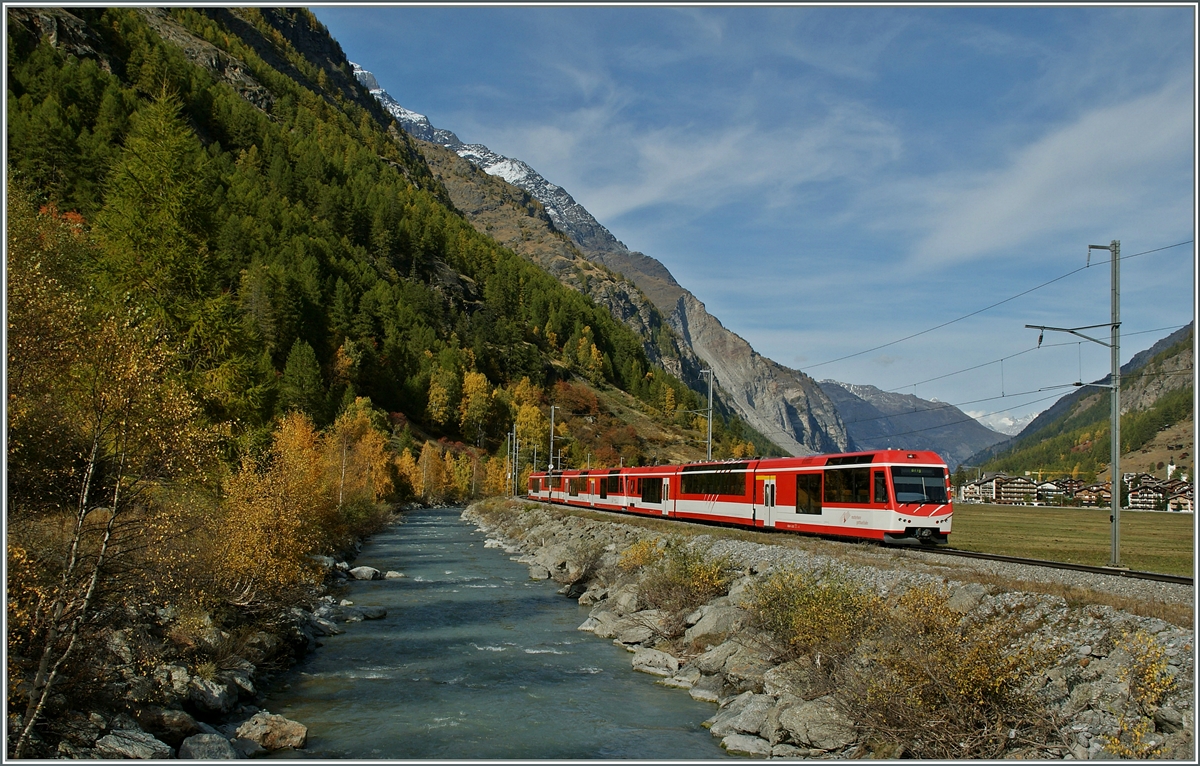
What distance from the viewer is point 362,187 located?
186375 millimetres

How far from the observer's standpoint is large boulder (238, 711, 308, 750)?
12797 millimetres

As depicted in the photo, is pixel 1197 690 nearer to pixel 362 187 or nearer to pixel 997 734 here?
pixel 997 734

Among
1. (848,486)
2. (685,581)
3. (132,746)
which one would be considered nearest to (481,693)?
(132,746)

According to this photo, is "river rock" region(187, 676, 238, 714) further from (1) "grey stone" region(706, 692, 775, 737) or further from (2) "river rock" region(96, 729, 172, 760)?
(1) "grey stone" region(706, 692, 775, 737)

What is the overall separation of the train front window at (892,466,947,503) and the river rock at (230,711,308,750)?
65.4 ft

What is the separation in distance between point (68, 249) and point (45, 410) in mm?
20775

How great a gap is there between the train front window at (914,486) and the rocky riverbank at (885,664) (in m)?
4.68

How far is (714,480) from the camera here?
4047 centimetres

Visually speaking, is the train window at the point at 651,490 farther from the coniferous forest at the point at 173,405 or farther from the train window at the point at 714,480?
the coniferous forest at the point at 173,405

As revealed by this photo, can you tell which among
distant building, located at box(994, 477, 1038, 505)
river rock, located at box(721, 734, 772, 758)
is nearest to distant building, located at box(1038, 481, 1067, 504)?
distant building, located at box(994, 477, 1038, 505)

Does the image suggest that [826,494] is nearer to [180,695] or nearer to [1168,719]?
[1168,719]

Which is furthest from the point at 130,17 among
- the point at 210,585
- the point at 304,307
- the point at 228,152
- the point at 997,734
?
the point at 997,734

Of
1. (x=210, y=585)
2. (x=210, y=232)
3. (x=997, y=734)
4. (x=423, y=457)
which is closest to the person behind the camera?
(x=997, y=734)

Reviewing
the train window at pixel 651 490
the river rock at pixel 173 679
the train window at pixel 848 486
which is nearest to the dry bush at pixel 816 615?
the train window at pixel 848 486
